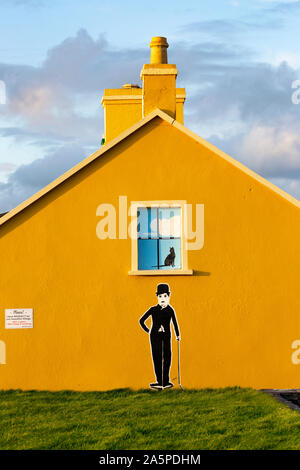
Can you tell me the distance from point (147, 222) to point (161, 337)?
2.60m

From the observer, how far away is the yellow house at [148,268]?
16609 millimetres

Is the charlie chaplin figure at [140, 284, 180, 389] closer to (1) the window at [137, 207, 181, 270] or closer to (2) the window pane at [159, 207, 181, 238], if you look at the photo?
(1) the window at [137, 207, 181, 270]

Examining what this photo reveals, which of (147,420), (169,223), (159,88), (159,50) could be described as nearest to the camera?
(147,420)

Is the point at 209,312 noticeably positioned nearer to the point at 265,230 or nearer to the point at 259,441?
the point at 265,230

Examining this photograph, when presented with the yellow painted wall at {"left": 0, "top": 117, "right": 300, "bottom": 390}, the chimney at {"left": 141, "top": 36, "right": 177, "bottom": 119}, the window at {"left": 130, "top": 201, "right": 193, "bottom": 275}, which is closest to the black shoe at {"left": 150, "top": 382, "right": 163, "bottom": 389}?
the yellow painted wall at {"left": 0, "top": 117, "right": 300, "bottom": 390}

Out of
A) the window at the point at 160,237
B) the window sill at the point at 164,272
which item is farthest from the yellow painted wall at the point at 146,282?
the window at the point at 160,237

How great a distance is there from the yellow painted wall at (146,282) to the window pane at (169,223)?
373 millimetres

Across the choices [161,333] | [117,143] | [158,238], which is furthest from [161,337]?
[117,143]

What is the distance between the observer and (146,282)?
55.0 feet

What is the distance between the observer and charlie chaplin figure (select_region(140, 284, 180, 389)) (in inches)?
653

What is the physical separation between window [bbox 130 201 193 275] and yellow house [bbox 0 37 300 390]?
0.07ft

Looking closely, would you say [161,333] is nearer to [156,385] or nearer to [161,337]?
[161,337]
